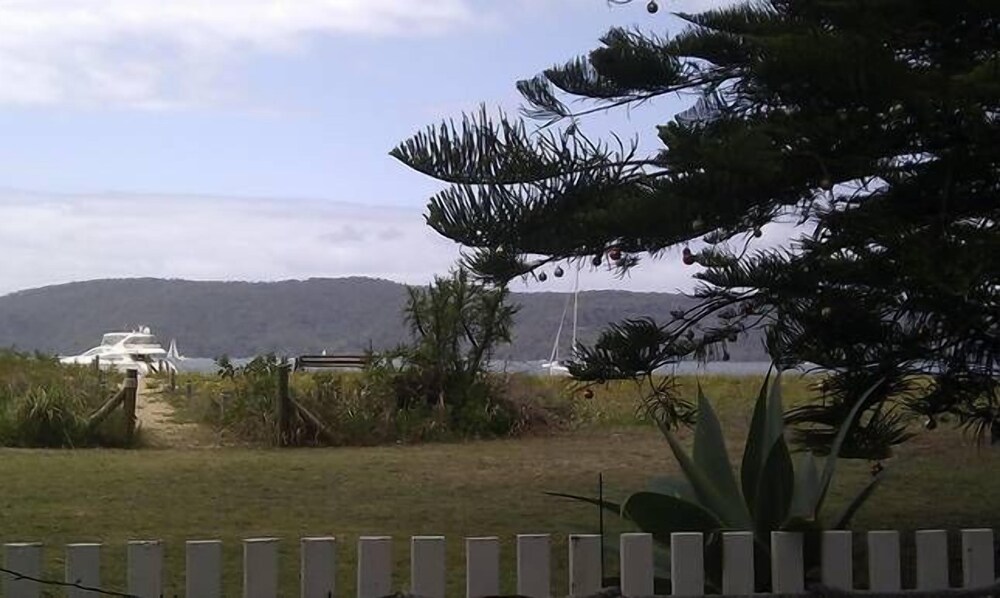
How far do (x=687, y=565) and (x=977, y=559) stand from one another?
3.12 feet

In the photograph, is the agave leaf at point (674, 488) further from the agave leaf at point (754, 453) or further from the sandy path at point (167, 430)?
the sandy path at point (167, 430)

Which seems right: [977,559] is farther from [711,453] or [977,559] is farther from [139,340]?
[139,340]

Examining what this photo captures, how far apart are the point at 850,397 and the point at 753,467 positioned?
1.65 metres

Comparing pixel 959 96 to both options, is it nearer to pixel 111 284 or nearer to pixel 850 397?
pixel 850 397

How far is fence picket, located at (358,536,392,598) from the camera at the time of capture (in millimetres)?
3719

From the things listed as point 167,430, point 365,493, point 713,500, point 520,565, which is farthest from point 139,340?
point 520,565

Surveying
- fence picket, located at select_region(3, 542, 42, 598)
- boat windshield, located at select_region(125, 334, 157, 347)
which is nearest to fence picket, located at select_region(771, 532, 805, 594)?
fence picket, located at select_region(3, 542, 42, 598)

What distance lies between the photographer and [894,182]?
5875mm

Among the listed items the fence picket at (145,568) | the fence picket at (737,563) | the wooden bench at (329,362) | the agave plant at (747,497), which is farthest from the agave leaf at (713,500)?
the wooden bench at (329,362)

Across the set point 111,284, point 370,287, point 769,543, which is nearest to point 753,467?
point 769,543

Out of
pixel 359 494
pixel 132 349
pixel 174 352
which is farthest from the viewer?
pixel 174 352

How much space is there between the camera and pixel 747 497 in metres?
4.54

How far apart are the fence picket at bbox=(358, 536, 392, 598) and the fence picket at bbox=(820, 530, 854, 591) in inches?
50.3

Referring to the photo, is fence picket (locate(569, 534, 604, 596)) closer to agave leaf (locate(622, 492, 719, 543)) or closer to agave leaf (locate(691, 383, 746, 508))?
agave leaf (locate(622, 492, 719, 543))
